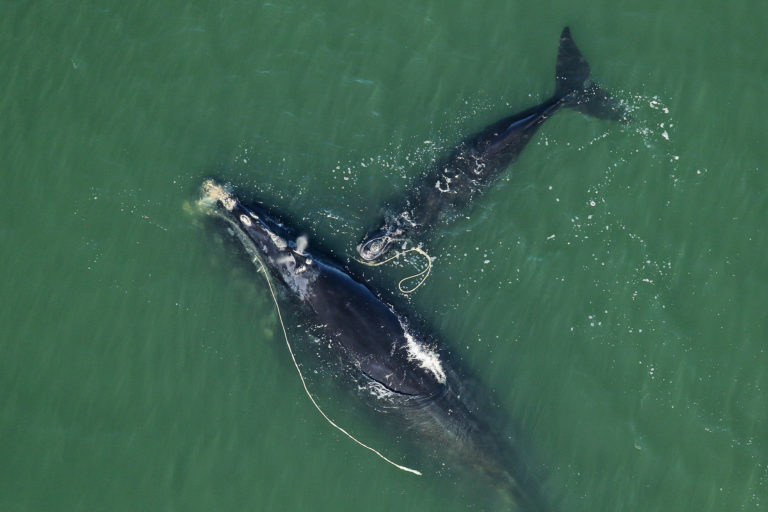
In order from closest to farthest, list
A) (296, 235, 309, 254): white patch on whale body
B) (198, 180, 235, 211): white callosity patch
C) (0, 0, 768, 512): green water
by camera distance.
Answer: (0, 0, 768, 512): green water → (296, 235, 309, 254): white patch on whale body → (198, 180, 235, 211): white callosity patch

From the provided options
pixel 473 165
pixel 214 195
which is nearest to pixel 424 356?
pixel 473 165

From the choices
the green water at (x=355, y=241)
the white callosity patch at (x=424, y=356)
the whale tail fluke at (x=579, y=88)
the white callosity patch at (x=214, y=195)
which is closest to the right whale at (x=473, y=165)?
the whale tail fluke at (x=579, y=88)

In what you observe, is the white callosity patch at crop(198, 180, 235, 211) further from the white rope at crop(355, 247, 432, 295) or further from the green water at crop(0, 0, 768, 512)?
the white rope at crop(355, 247, 432, 295)

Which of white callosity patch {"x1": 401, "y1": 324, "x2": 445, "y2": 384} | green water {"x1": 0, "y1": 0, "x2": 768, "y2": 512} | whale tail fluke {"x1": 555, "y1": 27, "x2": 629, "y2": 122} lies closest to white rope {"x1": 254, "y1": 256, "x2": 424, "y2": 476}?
green water {"x1": 0, "y1": 0, "x2": 768, "y2": 512}

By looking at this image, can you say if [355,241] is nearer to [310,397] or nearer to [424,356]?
[424,356]

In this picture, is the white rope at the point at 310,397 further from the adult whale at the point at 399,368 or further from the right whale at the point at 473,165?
the right whale at the point at 473,165

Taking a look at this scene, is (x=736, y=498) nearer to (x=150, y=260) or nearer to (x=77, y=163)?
(x=150, y=260)

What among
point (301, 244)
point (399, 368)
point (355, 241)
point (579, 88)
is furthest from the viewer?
point (579, 88)
